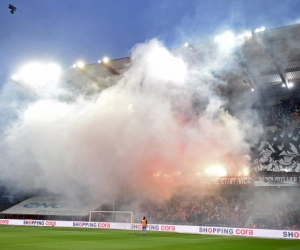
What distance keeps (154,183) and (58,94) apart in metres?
12.4

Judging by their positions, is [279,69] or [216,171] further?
[216,171]

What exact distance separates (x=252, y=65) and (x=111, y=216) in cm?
1926

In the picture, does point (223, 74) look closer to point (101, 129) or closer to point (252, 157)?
point (252, 157)

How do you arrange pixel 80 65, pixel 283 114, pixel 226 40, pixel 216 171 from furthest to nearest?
pixel 283 114 < pixel 80 65 < pixel 216 171 < pixel 226 40

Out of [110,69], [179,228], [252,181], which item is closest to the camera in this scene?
[179,228]

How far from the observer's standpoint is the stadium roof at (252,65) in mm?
27478

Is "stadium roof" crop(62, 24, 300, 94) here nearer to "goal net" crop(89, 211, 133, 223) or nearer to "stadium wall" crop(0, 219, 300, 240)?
"goal net" crop(89, 211, 133, 223)

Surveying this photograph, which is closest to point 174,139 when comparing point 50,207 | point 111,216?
point 111,216

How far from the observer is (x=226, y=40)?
87.8 feet

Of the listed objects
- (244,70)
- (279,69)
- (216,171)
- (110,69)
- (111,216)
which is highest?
(110,69)

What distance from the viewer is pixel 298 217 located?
94.9 feet

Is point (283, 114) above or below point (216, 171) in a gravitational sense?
above

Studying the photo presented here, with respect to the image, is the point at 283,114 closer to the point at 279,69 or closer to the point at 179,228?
the point at 279,69

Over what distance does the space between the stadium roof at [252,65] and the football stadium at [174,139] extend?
0.10 m
